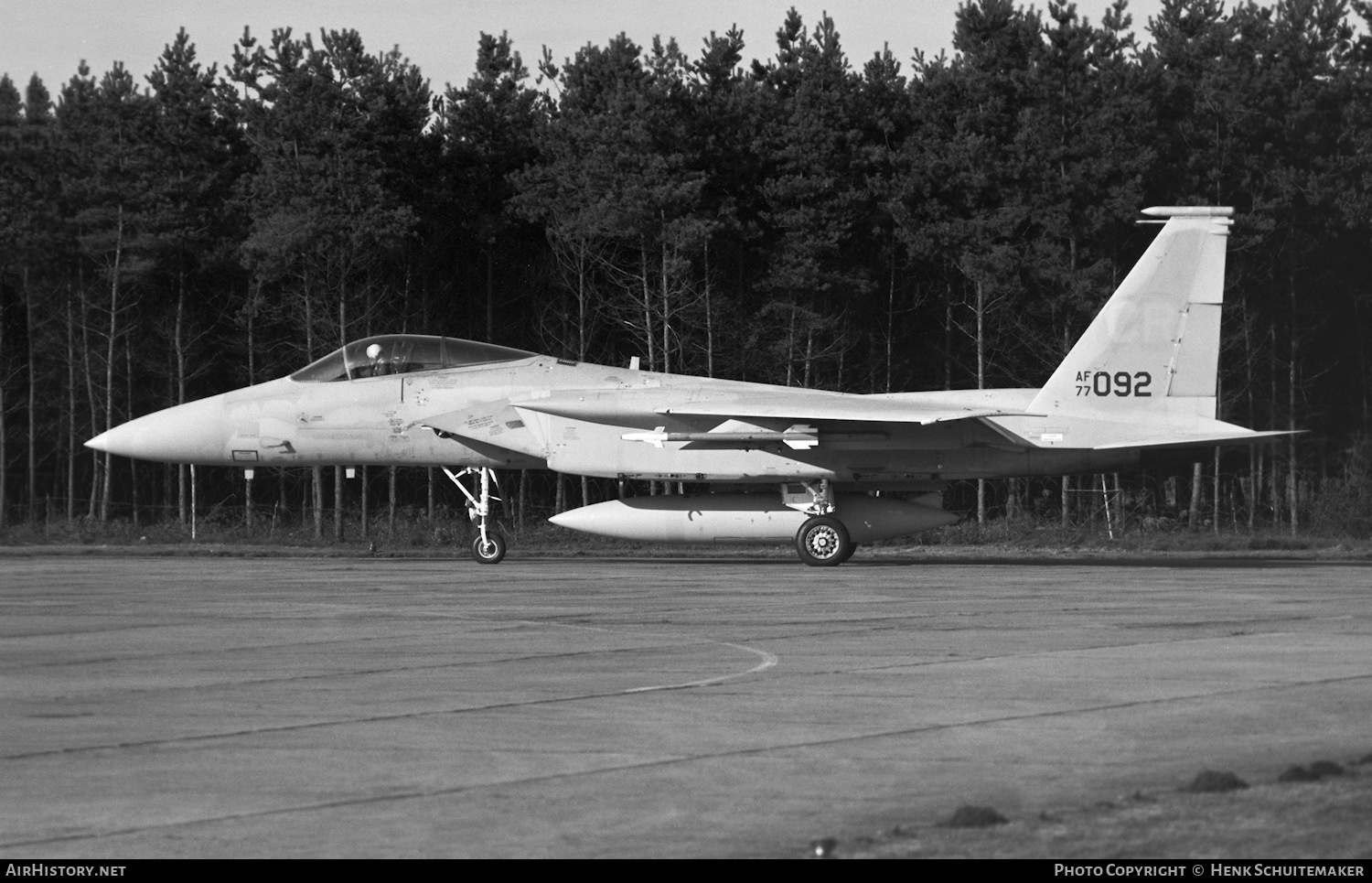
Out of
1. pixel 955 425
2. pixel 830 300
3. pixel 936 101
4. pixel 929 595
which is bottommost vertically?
pixel 929 595

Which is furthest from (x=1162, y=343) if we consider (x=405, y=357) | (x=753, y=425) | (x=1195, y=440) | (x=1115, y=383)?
(x=405, y=357)

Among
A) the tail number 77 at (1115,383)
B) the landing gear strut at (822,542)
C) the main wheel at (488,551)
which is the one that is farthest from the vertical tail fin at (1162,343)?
the main wheel at (488,551)

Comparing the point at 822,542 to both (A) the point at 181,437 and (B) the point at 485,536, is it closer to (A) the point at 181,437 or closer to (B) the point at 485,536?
(B) the point at 485,536

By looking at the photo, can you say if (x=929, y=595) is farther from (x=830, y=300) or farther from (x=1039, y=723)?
(x=830, y=300)

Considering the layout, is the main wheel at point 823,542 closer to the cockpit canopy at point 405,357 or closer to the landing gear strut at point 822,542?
the landing gear strut at point 822,542

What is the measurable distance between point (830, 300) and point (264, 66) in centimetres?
1572

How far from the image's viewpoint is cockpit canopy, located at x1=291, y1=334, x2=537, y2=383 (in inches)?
825

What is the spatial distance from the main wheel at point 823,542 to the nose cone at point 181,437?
26.4ft

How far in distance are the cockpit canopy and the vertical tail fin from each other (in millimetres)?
7417

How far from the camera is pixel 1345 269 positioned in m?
39.3

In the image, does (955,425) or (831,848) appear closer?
(831,848)
